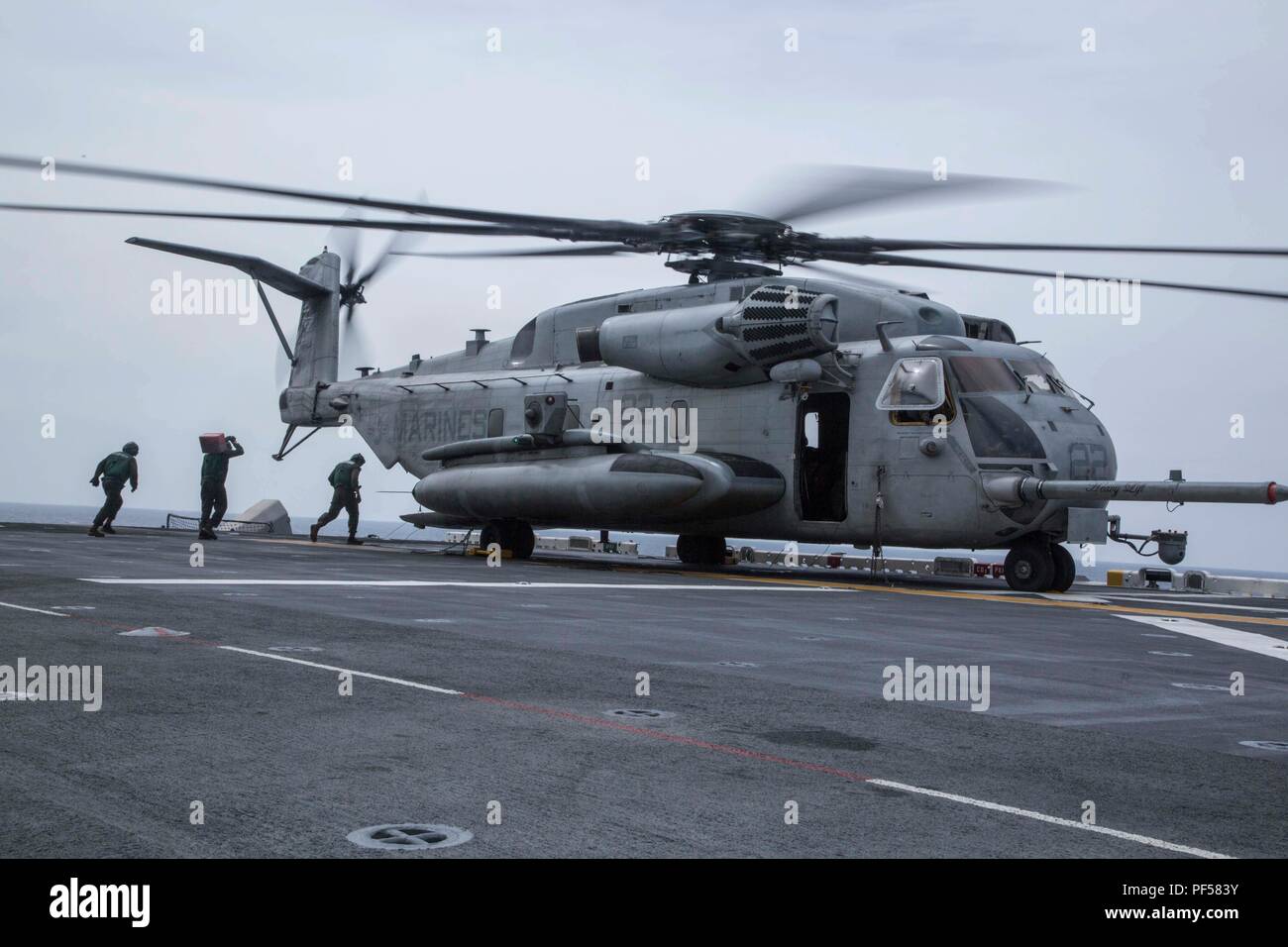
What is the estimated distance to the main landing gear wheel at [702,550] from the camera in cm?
2659

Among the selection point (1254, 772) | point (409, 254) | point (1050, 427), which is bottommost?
point (1254, 772)

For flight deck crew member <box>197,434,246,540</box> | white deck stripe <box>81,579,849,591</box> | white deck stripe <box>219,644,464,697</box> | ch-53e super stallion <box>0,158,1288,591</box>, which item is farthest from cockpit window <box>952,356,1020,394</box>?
flight deck crew member <box>197,434,246,540</box>

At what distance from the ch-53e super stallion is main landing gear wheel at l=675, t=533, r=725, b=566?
0.06m

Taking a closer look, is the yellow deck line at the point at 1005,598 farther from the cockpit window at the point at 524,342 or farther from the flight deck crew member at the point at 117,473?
the flight deck crew member at the point at 117,473

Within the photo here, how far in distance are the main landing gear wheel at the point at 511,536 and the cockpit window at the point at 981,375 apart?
10201 millimetres

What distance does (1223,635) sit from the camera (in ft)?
47.0

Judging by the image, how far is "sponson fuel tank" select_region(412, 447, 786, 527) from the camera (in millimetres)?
21953

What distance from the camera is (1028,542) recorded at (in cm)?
2042

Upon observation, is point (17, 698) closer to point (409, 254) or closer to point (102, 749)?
point (102, 749)

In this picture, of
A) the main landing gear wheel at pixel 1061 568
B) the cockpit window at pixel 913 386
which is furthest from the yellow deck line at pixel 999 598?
the cockpit window at pixel 913 386

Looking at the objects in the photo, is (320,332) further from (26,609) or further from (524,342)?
(26,609)
